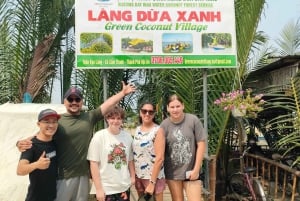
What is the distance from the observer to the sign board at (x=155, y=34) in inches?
239

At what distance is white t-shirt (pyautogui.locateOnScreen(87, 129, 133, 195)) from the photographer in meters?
4.00

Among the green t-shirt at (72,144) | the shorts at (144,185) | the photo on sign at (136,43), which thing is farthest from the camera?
the photo on sign at (136,43)

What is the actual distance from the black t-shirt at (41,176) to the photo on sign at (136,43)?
2.72m

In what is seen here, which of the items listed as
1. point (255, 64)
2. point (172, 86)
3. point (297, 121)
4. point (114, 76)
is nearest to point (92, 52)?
point (172, 86)

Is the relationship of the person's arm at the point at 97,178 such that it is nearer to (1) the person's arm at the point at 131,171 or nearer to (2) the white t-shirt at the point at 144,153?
(1) the person's arm at the point at 131,171

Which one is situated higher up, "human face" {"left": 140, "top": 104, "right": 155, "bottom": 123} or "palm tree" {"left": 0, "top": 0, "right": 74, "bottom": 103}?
"palm tree" {"left": 0, "top": 0, "right": 74, "bottom": 103}

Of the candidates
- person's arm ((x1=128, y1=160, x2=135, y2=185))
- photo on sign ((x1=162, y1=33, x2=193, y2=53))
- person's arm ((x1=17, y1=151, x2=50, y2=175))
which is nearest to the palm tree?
photo on sign ((x1=162, y1=33, x2=193, y2=53))

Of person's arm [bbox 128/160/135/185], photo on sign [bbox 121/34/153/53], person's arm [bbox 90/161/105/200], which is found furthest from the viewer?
photo on sign [bbox 121/34/153/53]

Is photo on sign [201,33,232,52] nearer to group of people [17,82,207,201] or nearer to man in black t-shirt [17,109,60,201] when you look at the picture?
group of people [17,82,207,201]

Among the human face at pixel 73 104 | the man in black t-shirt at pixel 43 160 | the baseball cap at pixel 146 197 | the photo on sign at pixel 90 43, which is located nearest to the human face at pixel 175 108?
the baseball cap at pixel 146 197

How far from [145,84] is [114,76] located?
629 millimetres

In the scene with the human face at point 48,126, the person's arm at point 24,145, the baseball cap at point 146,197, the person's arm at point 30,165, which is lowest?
the baseball cap at point 146,197

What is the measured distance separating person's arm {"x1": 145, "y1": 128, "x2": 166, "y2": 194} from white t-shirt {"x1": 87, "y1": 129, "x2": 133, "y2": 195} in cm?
32

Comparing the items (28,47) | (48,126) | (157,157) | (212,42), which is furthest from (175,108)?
(28,47)
